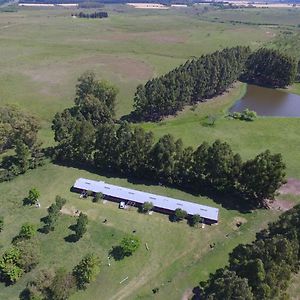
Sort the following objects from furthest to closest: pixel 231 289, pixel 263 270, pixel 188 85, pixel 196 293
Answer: pixel 188 85 < pixel 196 293 < pixel 263 270 < pixel 231 289

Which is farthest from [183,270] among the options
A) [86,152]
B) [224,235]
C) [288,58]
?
[288,58]

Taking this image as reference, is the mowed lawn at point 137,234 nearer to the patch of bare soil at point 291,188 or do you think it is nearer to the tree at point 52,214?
the tree at point 52,214

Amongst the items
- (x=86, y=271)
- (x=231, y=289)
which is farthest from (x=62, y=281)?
(x=231, y=289)

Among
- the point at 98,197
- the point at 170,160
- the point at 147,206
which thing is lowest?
the point at 98,197

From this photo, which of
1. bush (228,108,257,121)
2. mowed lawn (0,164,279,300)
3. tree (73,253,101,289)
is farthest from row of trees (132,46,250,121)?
tree (73,253,101,289)

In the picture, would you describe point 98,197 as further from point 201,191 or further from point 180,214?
point 201,191

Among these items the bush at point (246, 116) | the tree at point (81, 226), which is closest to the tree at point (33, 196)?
the tree at point (81, 226)
